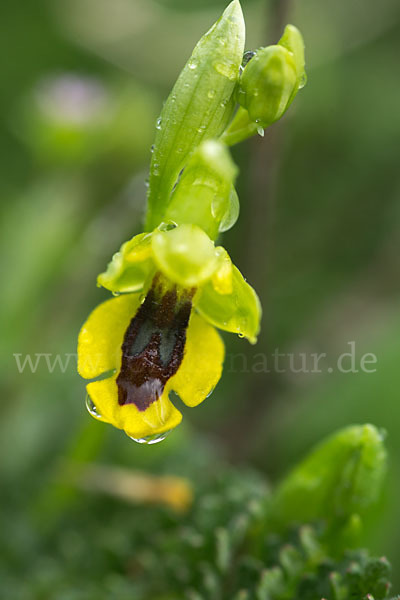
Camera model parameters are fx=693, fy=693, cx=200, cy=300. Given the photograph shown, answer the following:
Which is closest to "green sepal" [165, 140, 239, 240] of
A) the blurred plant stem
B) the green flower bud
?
the green flower bud

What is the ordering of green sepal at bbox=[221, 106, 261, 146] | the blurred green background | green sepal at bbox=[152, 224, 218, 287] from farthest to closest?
1. the blurred green background
2. green sepal at bbox=[221, 106, 261, 146]
3. green sepal at bbox=[152, 224, 218, 287]

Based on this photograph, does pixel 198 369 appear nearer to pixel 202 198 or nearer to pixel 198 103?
pixel 202 198

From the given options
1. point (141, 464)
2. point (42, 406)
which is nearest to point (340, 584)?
point (141, 464)

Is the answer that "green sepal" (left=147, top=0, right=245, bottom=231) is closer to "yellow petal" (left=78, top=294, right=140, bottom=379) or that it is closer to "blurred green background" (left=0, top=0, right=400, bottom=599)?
"yellow petal" (left=78, top=294, right=140, bottom=379)

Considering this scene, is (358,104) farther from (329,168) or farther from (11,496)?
(11,496)

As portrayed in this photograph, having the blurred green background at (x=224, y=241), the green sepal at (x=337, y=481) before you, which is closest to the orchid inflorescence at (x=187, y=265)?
the green sepal at (x=337, y=481)
